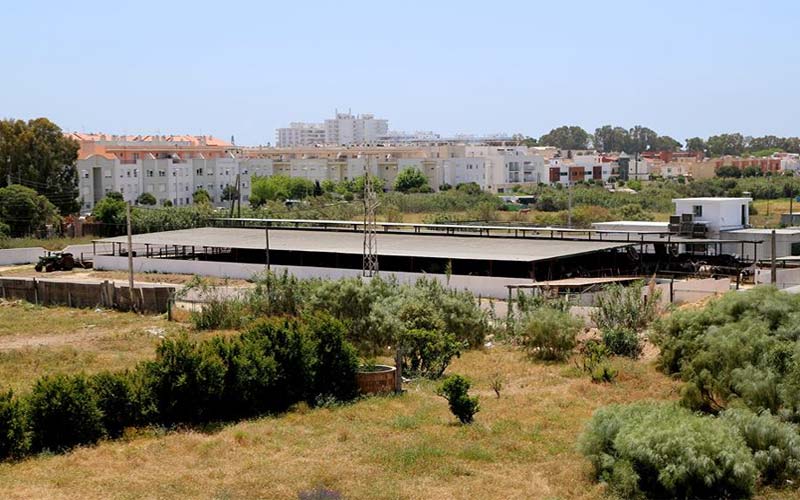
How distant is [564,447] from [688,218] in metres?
28.2

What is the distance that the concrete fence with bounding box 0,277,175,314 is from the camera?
34094 mm

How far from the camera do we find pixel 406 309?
2548cm

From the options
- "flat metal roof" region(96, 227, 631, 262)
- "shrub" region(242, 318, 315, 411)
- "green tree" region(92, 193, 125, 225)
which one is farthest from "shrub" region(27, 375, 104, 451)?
"green tree" region(92, 193, 125, 225)

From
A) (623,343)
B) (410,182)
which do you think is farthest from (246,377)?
(410,182)

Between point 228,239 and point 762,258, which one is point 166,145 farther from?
point 762,258

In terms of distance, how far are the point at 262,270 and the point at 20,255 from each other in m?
16.5

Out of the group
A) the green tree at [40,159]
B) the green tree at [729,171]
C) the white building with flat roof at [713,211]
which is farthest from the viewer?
the green tree at [729,171]

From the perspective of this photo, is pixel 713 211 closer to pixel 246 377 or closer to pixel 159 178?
pixel 246 377

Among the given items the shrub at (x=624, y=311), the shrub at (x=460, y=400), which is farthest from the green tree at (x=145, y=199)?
the shrub at (x=460, y=400)

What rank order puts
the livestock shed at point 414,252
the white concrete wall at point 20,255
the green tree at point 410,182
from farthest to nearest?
the green tree at point 410,182 → the white concrete wall at point 20,255 → the livestock shed at point 414,252

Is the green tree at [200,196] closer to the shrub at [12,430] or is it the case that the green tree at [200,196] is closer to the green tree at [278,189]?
the green tree at [278,189]

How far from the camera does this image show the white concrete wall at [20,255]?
49.4 metres

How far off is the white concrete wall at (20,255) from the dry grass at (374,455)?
3417 cm

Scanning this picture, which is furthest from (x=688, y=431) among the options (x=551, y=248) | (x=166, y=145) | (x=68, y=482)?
(x=166, y=145)
